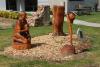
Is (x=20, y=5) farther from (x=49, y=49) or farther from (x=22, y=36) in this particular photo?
(x=49, y=49)

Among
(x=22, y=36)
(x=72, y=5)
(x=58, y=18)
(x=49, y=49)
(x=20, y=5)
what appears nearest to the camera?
(x=49, y=49)

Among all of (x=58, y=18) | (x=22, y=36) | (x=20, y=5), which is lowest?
(x=20, y=5)

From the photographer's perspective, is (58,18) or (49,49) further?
(58,18)

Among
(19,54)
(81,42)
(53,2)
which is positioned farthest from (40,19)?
(53,2)

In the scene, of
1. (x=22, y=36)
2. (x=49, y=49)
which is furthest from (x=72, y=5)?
(x=49, y=49)

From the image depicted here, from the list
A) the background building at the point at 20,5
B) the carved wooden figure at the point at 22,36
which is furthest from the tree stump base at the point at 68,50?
the background building at the point at 20,5

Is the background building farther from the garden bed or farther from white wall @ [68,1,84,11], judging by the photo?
the garden bed

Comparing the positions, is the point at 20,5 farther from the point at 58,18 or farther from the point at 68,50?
the point at 68,50

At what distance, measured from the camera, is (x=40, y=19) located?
25797 millimetres

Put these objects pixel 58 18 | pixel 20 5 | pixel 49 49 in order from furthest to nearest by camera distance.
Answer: pixel 20 5 < pixel 58 18 < pixel 49 49

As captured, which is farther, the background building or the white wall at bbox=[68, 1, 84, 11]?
the background building

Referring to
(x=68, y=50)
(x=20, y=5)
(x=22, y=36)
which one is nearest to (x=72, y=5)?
(x=20, y=5)

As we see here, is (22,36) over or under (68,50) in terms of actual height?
over

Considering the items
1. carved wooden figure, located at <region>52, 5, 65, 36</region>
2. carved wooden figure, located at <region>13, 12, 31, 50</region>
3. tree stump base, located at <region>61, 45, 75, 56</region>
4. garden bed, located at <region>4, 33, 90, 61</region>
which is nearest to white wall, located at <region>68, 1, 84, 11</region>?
carved wooden figure, located at <region>52, 5, 65, 36</region>
